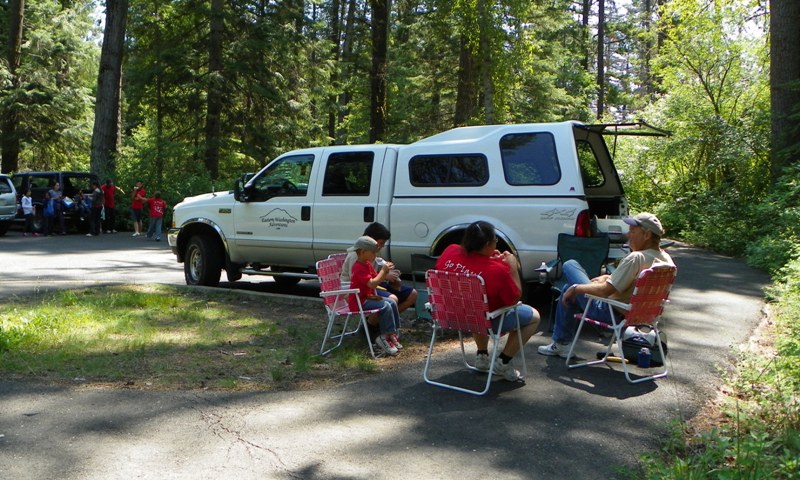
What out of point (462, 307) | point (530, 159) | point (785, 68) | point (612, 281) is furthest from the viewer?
point (785, 68)

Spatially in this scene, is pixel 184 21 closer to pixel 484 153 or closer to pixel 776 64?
pixel 776 64

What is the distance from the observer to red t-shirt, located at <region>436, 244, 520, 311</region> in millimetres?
5875

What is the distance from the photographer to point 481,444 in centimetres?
477

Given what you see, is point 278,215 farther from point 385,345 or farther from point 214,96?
point 214,96

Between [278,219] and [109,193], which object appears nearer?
[278,219]

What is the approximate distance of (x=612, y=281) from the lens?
20.7 ft

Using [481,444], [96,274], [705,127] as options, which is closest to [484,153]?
[481,444]

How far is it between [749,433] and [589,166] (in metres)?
5.18

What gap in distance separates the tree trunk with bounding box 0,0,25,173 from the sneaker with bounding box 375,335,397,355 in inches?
1161

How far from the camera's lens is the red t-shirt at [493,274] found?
5.88 meters

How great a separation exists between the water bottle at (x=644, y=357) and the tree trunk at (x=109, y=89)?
23.1 metres

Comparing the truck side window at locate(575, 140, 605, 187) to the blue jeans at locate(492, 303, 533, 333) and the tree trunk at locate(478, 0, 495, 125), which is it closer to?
the blue jeans at locate(492, 303, 533, 333)

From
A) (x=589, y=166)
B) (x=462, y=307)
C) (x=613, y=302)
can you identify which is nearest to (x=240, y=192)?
(x=589, y=166)

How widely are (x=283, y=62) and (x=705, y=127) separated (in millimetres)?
15996
